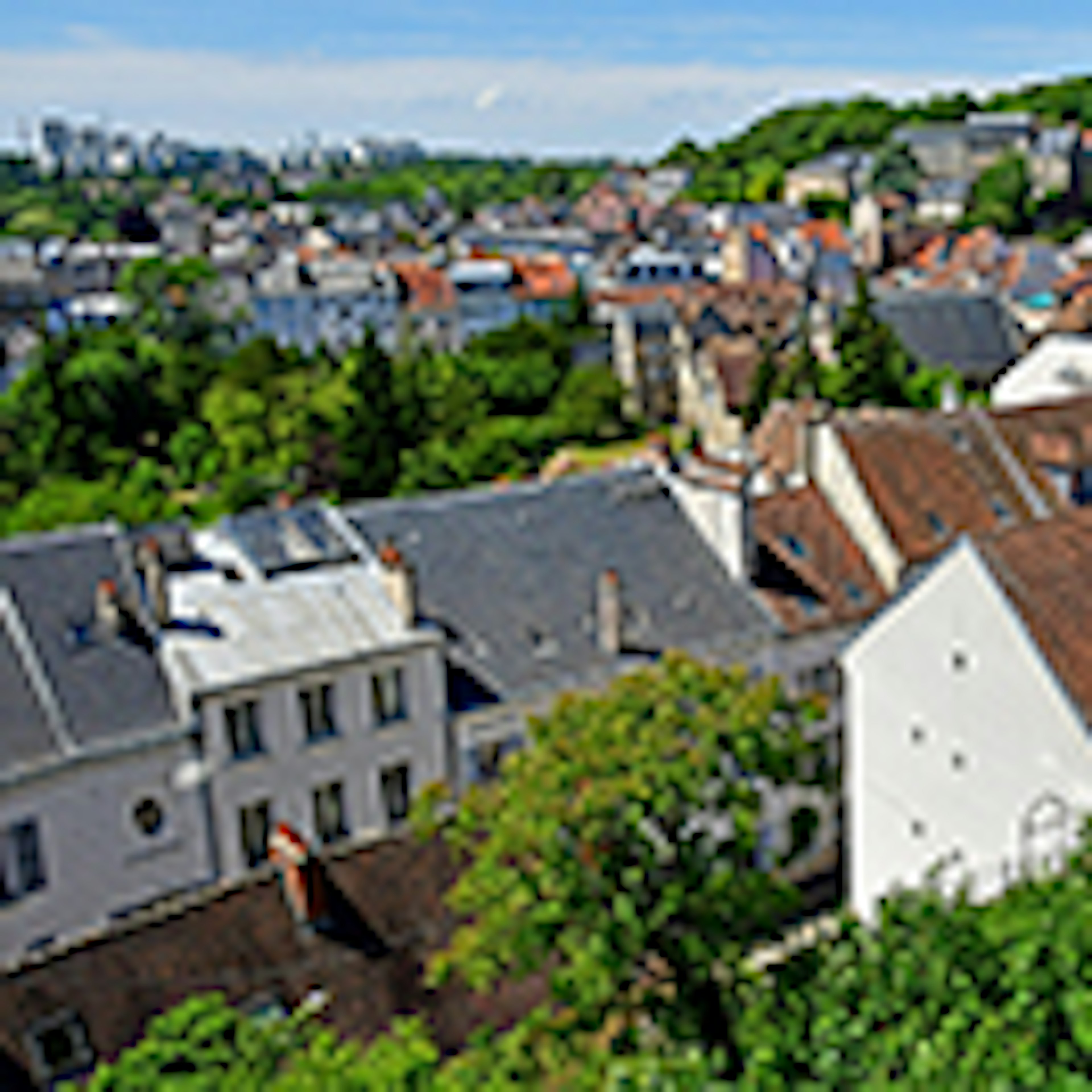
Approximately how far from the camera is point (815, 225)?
14512 centimetres

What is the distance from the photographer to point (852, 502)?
33812 mm

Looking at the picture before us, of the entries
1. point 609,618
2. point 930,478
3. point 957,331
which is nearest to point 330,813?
point 609,618

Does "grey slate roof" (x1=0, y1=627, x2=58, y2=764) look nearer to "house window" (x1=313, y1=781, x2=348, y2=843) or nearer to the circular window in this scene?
the circular window

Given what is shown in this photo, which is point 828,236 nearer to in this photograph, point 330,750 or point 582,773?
point 330,750

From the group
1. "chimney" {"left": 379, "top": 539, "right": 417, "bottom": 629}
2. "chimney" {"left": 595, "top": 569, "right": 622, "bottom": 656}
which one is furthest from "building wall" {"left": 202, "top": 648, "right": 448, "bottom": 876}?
"chimney" {"left": 595, "top": 569, "right": 622, "bottom": 656}

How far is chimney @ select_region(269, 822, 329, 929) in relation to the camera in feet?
64.2

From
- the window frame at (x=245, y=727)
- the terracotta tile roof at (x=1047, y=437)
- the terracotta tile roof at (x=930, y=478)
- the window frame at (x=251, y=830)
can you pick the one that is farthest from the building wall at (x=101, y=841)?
the terracotta tile roof at (x=1047, y=437)

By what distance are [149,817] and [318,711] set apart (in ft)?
12.7

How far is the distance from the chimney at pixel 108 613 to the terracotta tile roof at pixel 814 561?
605 inches

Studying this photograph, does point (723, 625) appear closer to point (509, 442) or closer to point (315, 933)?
point (315, 933)

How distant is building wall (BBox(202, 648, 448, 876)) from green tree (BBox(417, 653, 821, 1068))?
10.4 metres

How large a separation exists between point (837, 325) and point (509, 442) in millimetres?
22867

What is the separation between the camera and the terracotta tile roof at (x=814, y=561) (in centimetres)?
3209

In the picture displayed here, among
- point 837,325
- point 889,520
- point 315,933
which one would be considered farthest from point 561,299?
point 315,933
